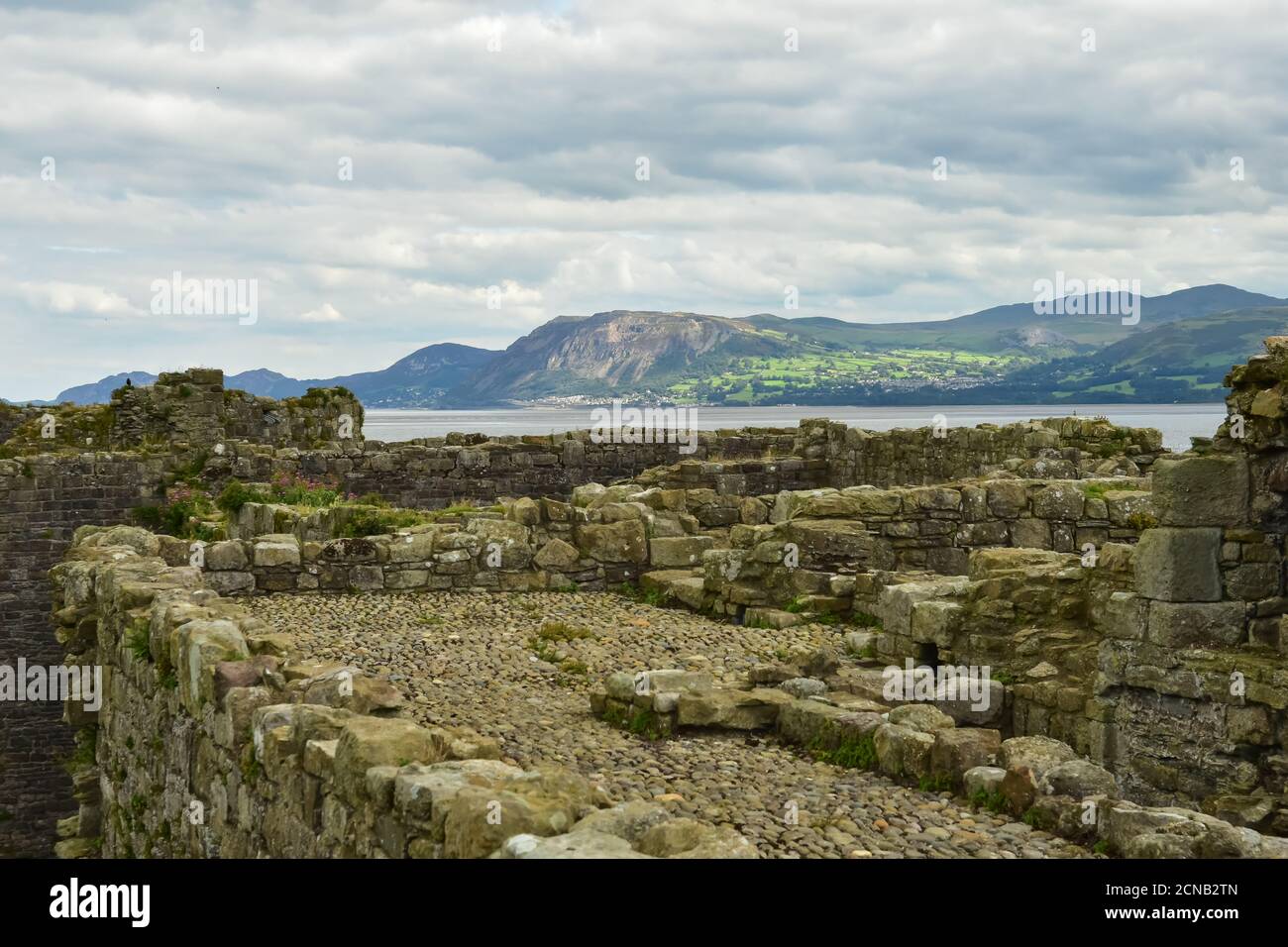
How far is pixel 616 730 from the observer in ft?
32.8

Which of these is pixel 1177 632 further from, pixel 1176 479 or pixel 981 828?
pixel 981 828

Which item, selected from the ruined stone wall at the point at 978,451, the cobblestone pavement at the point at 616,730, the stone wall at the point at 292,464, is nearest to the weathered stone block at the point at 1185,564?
the cobblestone pavement at the point at 616,730

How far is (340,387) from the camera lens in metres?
31.3

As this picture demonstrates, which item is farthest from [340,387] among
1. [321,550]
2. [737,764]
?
[737,764]

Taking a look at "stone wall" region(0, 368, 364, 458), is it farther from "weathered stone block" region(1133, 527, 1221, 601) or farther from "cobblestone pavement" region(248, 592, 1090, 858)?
"weathered stone block" region(1133, 527, 1221, 601)

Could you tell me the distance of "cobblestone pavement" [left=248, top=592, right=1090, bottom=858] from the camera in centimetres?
729

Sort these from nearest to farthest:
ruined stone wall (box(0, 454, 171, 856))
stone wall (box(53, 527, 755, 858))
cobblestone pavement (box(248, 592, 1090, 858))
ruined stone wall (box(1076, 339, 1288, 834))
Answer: stone wall (box(53, 527, 755, 858)) → cobblestone pavement (box(248, 592, 1090, 858)) → ruined stone wall (box(1076, 339, 1288, 834)) → ruined stone wall (box(0, 454, 171, 856))

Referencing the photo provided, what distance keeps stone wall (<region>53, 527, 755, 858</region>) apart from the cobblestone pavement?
127 centimetres

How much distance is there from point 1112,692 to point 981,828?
10.8 feet

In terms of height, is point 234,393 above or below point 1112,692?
→ above

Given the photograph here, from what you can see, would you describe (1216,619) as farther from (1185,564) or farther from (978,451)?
(978,451)

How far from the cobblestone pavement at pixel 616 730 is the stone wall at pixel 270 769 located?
4.16 ft

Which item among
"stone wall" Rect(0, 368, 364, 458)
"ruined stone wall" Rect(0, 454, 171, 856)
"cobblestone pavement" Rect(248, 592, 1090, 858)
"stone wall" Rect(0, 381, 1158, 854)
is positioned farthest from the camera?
"stone wall" Rect(0, 368, 364, 458)

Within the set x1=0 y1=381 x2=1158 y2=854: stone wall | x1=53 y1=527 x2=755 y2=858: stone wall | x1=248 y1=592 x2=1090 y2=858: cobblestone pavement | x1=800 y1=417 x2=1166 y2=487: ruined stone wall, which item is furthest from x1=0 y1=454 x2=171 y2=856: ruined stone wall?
x1=800 y1=417 x2=1166 y2=487: ruined stone wall
